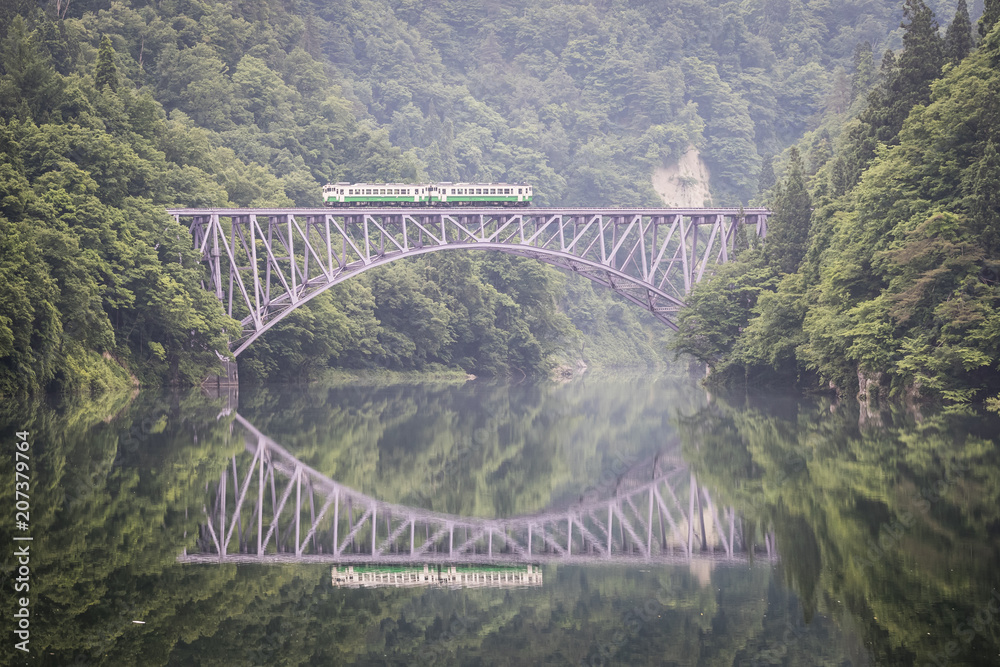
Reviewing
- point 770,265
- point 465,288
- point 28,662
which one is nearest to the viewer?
point 28,662

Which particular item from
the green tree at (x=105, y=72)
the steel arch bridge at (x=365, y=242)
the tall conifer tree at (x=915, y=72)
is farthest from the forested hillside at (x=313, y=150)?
the tall conifer tree at (x=915, y=72)

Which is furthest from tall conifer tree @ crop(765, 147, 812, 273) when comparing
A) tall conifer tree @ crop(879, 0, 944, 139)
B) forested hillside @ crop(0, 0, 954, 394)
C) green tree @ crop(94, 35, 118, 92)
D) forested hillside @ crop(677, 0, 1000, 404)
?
green tree @ crop(94, 35, 118, 92)

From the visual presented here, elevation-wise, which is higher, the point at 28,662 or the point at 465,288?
the point at 465,288

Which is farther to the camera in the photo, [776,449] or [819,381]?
[819,381]

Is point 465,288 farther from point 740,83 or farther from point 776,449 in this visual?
point 740,83

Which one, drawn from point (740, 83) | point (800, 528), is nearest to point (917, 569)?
point (800, 528)

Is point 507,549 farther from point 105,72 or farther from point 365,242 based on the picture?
point 105,72
